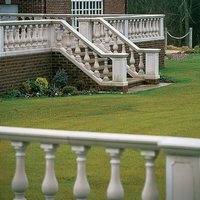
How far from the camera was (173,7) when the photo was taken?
55094 millimetres

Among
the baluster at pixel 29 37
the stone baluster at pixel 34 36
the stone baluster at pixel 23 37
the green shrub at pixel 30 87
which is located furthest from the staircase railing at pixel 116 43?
the green shrub at pixel 30 87

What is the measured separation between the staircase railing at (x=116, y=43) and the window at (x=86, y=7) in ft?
21.5

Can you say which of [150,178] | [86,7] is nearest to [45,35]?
[86,7]

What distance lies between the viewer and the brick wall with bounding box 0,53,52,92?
69.8 ft

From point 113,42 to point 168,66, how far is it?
6477mm

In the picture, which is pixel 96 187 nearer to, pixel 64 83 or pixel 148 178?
pixel 148 178

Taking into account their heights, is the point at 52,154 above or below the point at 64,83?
above

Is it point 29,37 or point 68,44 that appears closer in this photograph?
point 29,37

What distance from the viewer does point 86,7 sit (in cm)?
3278

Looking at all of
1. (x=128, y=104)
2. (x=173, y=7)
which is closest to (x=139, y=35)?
(x=128, y=104)

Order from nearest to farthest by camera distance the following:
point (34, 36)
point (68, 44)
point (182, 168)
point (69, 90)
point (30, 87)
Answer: point (182, 168)
point (30, 87)
point (69, 90)
point (34, 36)
point (68, 44)

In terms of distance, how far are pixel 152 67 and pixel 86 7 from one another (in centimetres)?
890

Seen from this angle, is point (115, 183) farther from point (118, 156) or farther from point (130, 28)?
point (130, 28)

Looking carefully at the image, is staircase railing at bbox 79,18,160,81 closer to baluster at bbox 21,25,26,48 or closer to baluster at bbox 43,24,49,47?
baluster at bbox 43,24,49,47
